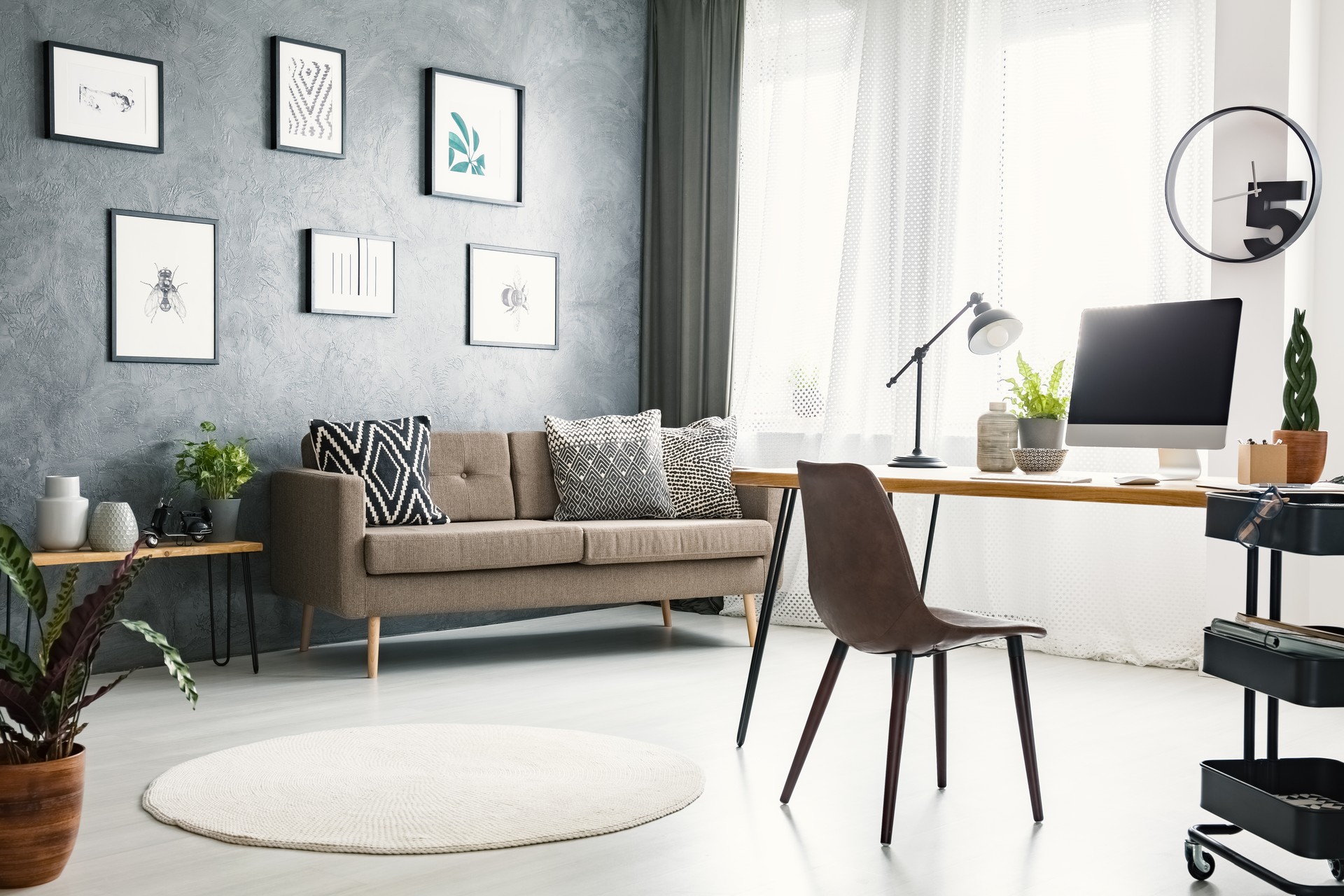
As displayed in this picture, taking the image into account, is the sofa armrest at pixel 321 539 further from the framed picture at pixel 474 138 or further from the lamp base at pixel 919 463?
the lamp base at pixel 919 463

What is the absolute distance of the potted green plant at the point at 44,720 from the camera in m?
2.24

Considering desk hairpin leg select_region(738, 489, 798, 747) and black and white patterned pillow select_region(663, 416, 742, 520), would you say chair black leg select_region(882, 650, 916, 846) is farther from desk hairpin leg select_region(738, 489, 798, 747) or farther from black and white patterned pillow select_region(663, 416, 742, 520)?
black and white patterned pillow select_region(663, 416, 742, 520)

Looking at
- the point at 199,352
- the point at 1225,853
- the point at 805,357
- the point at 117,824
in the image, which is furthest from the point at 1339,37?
the point at 117,824

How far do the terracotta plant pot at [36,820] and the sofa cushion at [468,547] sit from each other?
190cm

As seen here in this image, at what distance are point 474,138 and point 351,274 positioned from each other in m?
0.83

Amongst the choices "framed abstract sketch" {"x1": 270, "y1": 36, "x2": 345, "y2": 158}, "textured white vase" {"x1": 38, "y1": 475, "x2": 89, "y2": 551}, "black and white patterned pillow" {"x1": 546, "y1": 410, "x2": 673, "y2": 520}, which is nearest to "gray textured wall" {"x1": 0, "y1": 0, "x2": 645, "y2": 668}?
"framed abstract sketch" {"x1": 270, "y1": 36, "x2": 345, "y2": 158}

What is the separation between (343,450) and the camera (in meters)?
4.57

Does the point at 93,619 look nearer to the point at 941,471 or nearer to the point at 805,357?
the point at 941,471

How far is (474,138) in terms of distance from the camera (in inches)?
210

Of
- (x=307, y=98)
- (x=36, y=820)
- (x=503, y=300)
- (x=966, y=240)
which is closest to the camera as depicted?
(x=36, y=820)

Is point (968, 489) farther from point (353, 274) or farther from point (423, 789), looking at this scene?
point (353, 274)

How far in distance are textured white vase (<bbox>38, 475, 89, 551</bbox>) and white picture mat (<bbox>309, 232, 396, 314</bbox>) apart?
1.15 meters

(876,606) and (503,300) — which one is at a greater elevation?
(503,300)

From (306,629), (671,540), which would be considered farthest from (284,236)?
(671,540)
